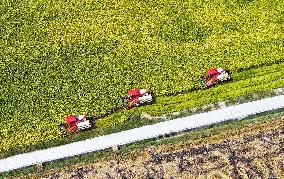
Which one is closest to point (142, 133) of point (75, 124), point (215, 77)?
point (75, 124)

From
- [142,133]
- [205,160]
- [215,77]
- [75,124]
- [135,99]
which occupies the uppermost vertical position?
[215,77]

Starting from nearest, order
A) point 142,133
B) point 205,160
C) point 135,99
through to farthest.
Result: point 205,160
point 142,133
point 135,99

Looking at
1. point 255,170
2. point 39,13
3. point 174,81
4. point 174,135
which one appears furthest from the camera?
point 39,13

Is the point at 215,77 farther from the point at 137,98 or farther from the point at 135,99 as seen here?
the point at 135,99

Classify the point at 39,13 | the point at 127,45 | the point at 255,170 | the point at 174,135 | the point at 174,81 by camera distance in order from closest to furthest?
the point at 255,170 → the point at 174,135 → the point at 174,81 → the point at 127,45 → the point at 39,13

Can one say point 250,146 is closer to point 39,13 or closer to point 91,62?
point 91,62

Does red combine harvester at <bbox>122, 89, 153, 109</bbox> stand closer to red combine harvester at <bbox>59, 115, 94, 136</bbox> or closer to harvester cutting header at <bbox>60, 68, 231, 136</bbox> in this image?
harvester cutting header at <bbox>60, 68, 231, 136</bbox>

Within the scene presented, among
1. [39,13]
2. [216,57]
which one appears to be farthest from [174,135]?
[39,13]

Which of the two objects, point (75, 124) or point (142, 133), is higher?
point (75, 124)

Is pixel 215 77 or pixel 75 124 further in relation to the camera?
pixel 215 77
